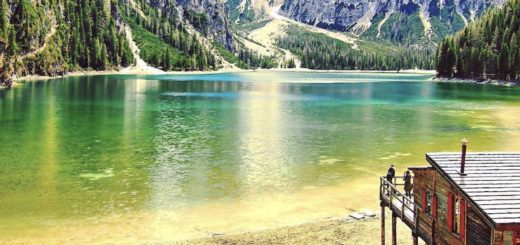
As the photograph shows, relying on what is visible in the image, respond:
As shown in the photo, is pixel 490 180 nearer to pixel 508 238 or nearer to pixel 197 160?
pixel 508 238

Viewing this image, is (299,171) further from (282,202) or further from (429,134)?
(429,134)

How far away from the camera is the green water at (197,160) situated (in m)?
42.3

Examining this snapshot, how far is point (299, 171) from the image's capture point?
5903 cm

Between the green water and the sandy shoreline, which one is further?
the green water

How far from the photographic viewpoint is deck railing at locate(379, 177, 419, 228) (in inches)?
1234

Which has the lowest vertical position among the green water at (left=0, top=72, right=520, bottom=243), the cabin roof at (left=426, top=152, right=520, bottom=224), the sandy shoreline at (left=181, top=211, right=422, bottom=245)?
the sandy shoreline at (left=181, top=211, right=422, bottom=245)

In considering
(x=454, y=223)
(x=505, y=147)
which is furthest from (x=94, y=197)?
(x=505, y=147)

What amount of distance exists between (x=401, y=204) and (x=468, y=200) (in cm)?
1069

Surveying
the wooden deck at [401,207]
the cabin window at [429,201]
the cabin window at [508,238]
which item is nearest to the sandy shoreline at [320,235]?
the wooden deck at [401,207]

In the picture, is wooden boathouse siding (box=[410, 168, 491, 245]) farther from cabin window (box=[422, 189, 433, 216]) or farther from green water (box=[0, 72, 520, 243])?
green water (box=[0, 72, 520, 243])

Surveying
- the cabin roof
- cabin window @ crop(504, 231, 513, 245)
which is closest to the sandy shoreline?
the cabin roof

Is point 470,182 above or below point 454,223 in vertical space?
above

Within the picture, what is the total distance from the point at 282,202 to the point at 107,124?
182ft

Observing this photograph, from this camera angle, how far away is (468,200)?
22578mm
